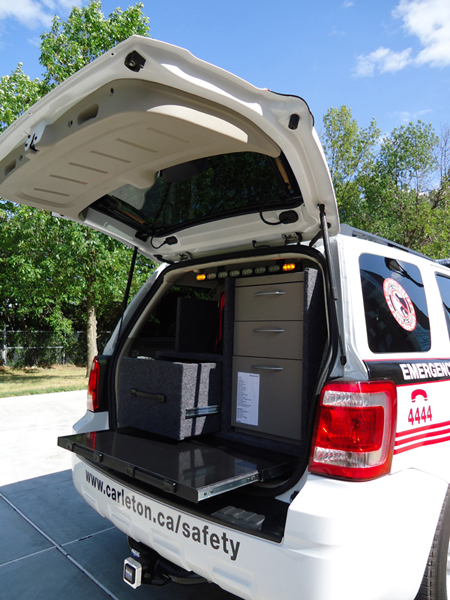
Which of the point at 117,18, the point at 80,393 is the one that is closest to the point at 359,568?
the point at 80,393

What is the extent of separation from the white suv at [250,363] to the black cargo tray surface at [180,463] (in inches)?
0.6

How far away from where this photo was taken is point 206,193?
255cm

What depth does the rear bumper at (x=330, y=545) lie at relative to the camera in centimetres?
148

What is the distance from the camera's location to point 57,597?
2.43 meters

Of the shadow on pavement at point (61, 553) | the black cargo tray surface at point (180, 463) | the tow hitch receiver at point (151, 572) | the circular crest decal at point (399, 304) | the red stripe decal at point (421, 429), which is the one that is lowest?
the shadow on pavement at point (61, 553)

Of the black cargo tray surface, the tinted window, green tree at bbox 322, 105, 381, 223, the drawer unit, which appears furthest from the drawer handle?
green tree at bbox 322, 105, 381, 223

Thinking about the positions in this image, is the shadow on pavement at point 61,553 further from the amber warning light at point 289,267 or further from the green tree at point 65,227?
the green tree at point 65,227

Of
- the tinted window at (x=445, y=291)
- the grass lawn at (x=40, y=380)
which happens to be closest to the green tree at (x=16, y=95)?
the grass lawn at (x=40, y=380)

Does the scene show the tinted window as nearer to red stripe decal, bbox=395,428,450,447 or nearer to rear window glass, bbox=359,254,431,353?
rear window glass, bbox=359,254,431,353

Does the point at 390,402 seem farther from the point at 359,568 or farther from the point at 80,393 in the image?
the point at 80,393

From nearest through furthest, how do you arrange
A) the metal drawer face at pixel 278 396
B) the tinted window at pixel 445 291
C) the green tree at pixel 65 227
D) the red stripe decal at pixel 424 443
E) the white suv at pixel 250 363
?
the white suv at pixel 250 363, the red stripe decal at pixel 424 443, the metal drawer face at pixel 278 396, the tinted window at pixel 445 291, the green tree at pixel 65 227

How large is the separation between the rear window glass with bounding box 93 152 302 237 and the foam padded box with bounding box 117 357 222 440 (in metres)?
0.91

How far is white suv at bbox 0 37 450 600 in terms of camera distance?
1.58 metres

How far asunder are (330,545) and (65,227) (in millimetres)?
10616
